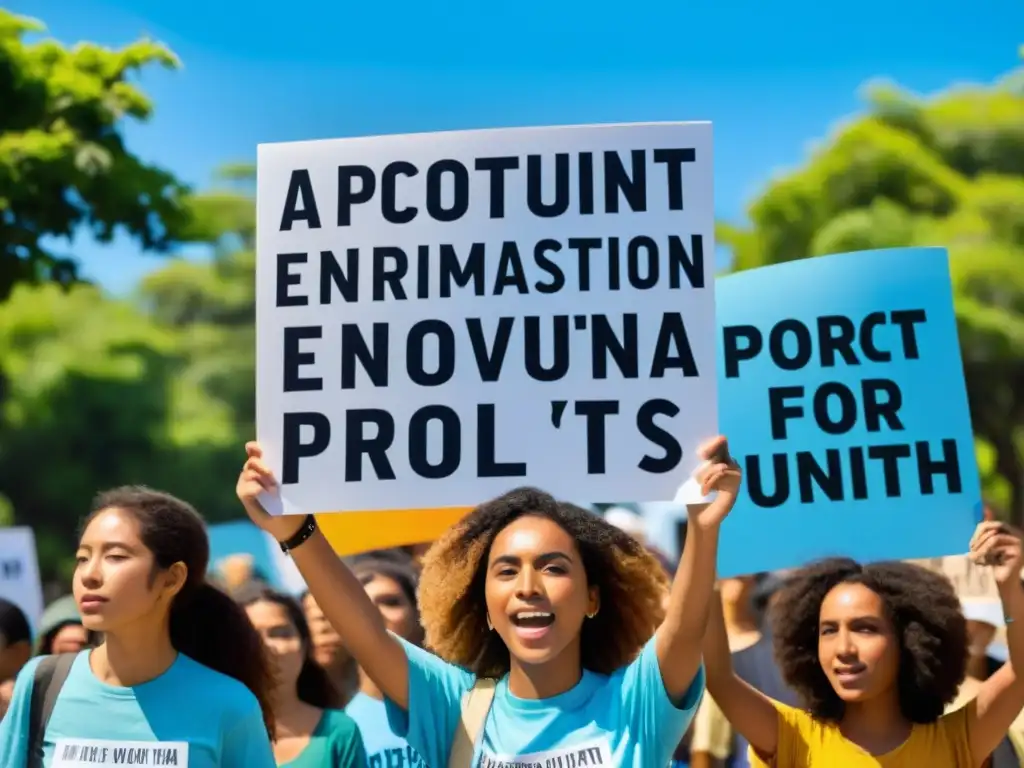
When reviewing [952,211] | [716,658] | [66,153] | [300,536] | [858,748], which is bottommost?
[858,748]

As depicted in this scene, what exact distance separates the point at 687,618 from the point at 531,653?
36 centimetres

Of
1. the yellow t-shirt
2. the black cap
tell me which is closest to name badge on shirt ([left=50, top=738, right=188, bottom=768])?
the yellow t-shirt

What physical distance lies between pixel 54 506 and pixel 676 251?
2881cm

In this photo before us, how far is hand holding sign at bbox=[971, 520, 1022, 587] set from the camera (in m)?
3.54

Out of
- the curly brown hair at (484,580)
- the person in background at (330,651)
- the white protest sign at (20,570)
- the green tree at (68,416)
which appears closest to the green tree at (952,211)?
the green tree at (68,416)

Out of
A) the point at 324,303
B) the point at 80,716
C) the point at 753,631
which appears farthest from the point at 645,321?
the point at 753,631

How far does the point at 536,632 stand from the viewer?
3135 millimetres

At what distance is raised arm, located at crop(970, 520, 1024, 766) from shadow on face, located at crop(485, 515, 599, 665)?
1.09 m

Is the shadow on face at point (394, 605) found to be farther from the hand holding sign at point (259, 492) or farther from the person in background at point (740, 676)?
the hand holding sign at point (259, 492)

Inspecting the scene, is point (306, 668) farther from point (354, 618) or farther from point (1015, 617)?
point (1015, 617)

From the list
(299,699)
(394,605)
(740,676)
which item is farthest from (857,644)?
(299,699)

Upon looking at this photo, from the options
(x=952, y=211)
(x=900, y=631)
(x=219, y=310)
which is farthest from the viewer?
(x=219, y=310)

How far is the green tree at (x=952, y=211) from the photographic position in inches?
961

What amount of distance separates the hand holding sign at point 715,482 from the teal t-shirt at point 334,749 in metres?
1.69
